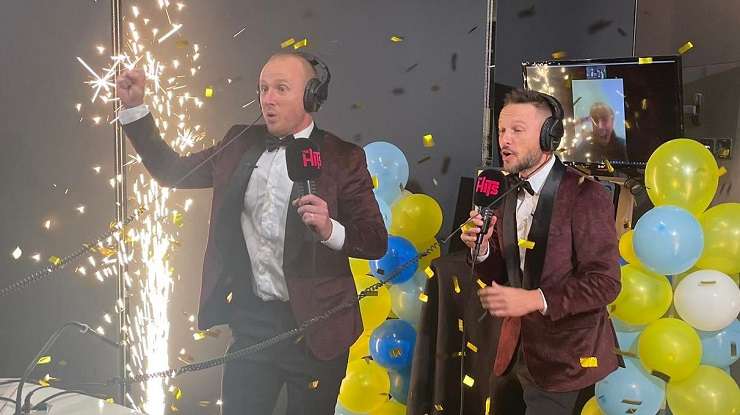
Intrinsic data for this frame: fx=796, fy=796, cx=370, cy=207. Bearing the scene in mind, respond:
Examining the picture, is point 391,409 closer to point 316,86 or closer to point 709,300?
point 709,300

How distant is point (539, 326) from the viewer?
2.37 metres

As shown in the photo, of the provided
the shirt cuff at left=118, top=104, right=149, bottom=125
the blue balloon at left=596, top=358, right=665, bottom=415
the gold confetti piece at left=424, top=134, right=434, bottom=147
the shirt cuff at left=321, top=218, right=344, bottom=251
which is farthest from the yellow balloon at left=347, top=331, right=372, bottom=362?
the shirt cuff at left=118, top=104, right=149, bottom=125

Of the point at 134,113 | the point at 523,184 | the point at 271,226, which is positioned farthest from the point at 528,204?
the point at 134,113

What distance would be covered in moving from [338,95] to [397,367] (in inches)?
42.8

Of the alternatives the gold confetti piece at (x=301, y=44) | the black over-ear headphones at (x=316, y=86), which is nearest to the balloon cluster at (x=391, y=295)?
the black over-ear headphones at (x=316, y=86)

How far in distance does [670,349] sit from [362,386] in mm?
1013

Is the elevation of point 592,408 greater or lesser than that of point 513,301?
lesser

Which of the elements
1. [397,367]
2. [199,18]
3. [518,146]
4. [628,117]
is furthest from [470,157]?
[199,18]

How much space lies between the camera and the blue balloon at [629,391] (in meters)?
2.51

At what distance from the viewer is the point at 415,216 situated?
2.70m

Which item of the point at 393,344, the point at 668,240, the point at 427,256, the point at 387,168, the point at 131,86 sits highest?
the point at 131,86

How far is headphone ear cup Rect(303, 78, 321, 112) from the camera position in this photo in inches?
90.7

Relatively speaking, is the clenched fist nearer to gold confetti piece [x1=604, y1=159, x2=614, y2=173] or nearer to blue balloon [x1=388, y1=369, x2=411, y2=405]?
blue balloon [x1=388, y1=369, x2=411, y2=405]

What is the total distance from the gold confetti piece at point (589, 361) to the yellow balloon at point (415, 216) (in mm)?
686
